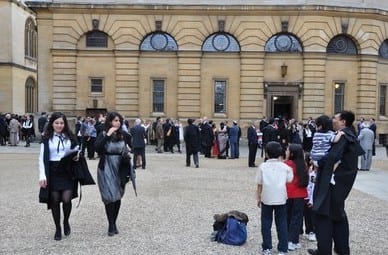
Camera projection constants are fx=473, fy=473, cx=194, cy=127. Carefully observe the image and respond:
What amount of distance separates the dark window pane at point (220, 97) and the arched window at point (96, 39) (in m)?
7.31

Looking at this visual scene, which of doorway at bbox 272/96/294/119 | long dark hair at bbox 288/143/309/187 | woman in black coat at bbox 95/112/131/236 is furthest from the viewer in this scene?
doorway at bbox 272/96/294/119

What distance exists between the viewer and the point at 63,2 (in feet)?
94.0

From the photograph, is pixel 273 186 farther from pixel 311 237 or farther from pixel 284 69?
pixel 284 69

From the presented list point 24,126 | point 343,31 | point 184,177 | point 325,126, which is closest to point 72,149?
point 325,126

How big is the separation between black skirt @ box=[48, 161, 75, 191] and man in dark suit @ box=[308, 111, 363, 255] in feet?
12.1

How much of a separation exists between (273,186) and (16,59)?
4394 cm

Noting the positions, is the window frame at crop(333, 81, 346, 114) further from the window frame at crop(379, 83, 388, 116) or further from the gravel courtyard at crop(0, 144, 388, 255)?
the gravel courtyard at crop(0, 144, 388, 255)

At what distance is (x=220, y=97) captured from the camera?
29281mm

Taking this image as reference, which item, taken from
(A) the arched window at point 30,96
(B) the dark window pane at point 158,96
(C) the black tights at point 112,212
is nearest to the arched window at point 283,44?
(B) the dark window pane at point 158,96

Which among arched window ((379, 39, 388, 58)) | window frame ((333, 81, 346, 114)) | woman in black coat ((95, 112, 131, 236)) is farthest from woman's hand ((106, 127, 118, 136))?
arched window ((379, 39, 388, 58))

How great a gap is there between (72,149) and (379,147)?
26017mm

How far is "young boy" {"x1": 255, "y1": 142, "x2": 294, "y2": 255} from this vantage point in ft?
20.8

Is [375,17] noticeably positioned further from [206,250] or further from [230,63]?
[206,250]

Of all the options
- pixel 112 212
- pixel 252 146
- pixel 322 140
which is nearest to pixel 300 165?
pixel 322 140
